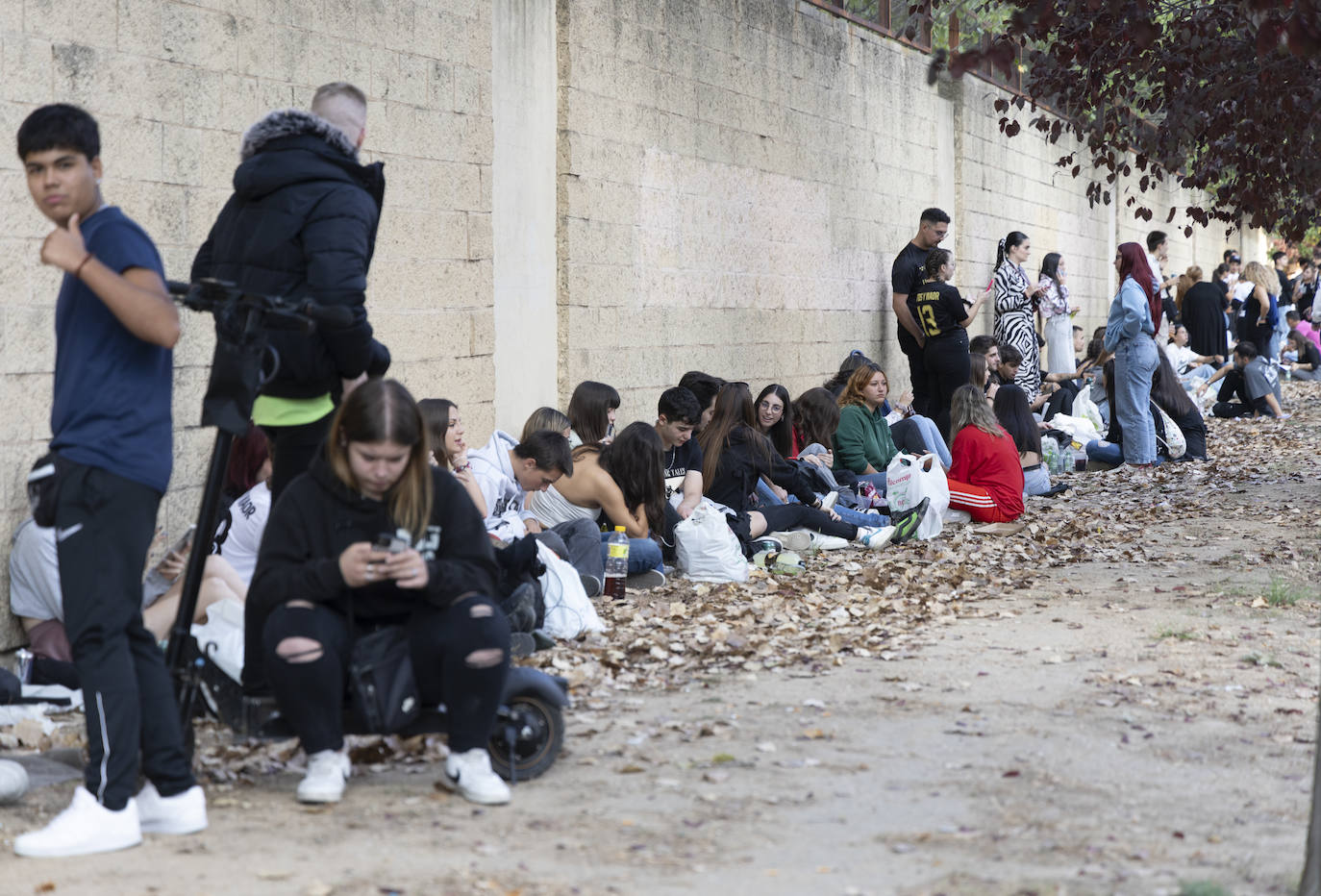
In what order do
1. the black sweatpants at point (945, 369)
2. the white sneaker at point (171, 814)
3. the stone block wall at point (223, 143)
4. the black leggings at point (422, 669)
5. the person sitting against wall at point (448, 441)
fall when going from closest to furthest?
the white sneaker at point (171, 814) → the black leggings at point (422, 669) → the stone block wall at point (223, 143) → the person sitting against wall at point (448, 441) → the black sweatpants at point (945, 369)

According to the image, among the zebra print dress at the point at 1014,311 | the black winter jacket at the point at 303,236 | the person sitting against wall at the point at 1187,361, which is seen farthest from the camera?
the person sitting against wall at the point at 1187,361

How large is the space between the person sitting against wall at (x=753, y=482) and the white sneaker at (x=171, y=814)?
17.2 ft

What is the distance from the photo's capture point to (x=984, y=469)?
35.1 ft

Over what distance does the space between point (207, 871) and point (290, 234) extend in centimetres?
184

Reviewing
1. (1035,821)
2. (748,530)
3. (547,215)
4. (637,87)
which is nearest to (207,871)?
(1035,821)

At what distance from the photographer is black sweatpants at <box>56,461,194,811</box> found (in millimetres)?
4051

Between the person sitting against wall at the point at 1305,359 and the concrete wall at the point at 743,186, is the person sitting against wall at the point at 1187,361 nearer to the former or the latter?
the concrete wall at the point at 743,186

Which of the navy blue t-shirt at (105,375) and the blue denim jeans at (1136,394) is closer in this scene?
the navy blue t-shirt at (105,375)

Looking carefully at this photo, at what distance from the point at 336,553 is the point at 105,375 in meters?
0.82

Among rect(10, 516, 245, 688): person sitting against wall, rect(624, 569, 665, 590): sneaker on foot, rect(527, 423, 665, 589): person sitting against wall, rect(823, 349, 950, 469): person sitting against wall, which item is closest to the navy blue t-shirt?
rect(10, 516, 245, 688): person sitting against wall

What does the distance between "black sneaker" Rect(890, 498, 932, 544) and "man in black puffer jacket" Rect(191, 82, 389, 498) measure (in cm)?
564

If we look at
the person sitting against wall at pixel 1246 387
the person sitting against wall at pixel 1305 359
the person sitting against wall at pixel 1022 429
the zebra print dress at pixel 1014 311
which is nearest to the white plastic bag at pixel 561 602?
the person sitting against wall at pixel 1022 429

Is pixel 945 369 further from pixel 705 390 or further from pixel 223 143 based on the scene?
pixel 223 143

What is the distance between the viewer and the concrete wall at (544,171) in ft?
22.3
